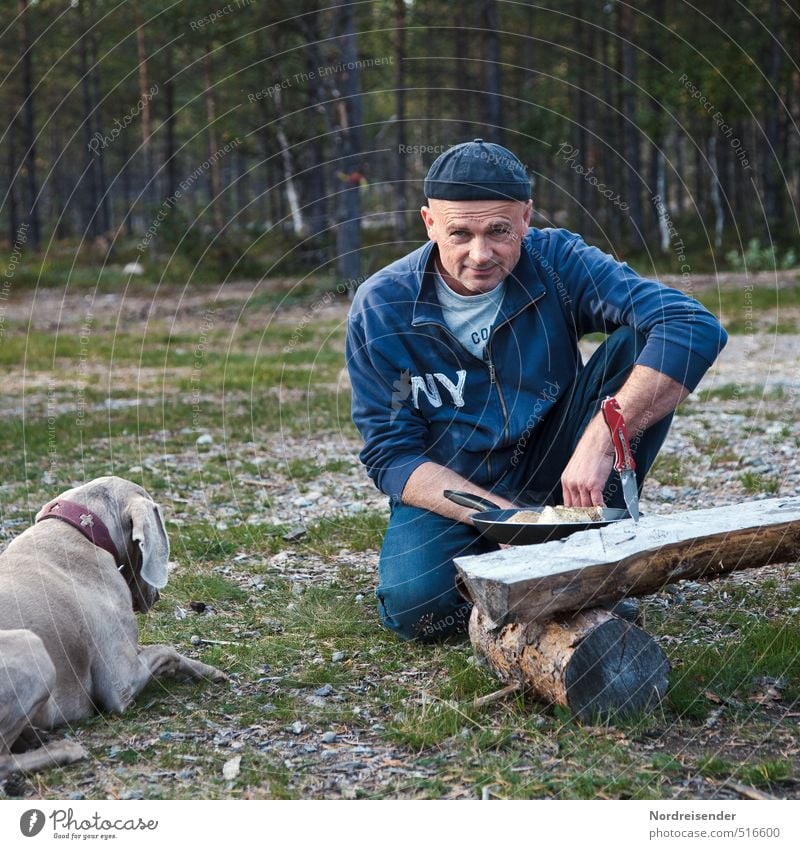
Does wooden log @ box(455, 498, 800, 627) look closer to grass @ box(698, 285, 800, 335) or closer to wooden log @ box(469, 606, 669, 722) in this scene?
wooden log @ box(469, 606, 669, 722)

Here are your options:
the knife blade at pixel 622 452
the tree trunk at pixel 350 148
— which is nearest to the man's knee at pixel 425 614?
the knife blade at pixel 622 452

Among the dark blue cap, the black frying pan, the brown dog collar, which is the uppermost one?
the dark blue cap

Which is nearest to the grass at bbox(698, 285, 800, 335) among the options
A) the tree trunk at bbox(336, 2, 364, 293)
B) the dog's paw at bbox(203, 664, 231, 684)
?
the tree trunk at bbox(336, 2, 364, 293)

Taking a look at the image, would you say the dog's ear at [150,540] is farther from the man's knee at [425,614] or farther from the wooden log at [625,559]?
the wooden log at [625,559]

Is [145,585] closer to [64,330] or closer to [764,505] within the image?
[764,505]

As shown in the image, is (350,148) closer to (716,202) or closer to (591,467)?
(716,202)

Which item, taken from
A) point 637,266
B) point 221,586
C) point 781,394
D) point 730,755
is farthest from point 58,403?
point 637,266

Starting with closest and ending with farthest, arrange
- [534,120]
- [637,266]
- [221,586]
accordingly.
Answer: [221,586] < [534,120] < [637,266]

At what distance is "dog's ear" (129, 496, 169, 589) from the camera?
5.38 metres

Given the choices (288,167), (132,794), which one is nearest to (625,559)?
(132,794)

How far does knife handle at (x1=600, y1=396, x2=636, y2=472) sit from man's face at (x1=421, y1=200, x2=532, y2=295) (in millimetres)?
1071

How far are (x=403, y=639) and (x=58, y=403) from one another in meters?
9.46

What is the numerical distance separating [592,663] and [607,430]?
4.17ft

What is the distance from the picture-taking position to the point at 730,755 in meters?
4.67
